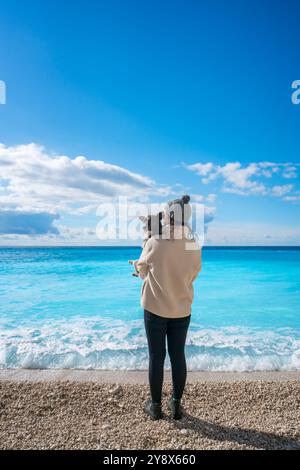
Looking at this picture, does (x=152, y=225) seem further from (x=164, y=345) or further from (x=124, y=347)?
(x=124, y=347)

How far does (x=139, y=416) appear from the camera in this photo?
3037 mm

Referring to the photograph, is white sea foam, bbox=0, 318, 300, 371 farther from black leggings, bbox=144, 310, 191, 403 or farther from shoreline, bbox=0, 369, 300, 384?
black leggings, bbox=144, 310, 191, 403

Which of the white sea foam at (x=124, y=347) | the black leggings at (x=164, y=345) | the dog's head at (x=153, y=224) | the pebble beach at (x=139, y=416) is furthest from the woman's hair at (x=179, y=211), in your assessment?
the white sea foam at (x=124, y=347)

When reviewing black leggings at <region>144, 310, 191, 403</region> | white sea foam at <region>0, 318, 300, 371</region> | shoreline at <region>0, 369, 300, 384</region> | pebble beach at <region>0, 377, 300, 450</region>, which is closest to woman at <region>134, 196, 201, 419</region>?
black leggings at <region>144, 310, 191, 403</region>

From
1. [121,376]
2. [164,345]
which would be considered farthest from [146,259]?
[121,376]

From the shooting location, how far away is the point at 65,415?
3.04 meters

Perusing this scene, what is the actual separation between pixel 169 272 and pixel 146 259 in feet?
0.76

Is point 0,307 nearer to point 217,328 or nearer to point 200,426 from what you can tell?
point 217,328

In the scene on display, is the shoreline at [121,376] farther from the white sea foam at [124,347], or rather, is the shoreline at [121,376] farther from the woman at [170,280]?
the woman at [170,280]

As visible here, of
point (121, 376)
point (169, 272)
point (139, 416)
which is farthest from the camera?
point (121, 376)

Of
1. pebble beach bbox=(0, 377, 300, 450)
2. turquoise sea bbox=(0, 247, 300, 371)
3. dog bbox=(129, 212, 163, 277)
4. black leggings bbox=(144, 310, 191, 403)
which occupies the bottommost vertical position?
turquoise sea bbox=(0, 247, 300, 371)

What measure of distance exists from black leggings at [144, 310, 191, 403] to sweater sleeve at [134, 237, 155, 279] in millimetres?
362

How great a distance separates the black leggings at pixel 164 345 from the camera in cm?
281

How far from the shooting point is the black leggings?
9.23 feet
